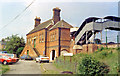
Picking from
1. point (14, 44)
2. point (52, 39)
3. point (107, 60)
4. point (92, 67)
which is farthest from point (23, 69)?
point (14, 44)

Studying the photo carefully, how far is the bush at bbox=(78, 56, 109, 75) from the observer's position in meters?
11.4

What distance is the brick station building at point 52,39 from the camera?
34219 millimetres

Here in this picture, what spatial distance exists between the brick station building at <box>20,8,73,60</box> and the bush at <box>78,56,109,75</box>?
2167 cm

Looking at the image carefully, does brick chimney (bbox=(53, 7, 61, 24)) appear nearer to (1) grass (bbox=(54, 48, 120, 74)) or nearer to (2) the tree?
(2) the tree

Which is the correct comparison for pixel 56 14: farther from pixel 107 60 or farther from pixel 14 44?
pixel 107 60

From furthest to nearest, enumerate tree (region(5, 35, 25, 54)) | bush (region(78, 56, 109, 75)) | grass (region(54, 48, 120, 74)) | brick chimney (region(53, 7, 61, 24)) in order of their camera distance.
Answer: tree (region(5, 35, 25, 54)) < brick chimney (region(53, 7, 61, 24)) < bush (region(78, 56, 109, 75)) < grass (region(54, 48, 120, 74))

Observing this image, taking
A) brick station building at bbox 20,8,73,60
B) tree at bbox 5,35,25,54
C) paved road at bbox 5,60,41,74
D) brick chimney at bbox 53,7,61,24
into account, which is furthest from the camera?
tree at bbox 5,35,25,54

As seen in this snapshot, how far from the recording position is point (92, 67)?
454 inches

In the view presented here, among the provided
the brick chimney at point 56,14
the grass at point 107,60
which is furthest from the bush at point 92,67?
the brick chimney at point 56,14

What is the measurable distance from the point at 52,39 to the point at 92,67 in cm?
2605

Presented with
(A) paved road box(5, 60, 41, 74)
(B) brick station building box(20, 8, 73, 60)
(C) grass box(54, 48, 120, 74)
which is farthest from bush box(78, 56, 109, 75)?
(B) brick station building box(20, 8, 73, 60)

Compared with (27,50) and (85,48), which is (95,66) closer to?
(85,48)

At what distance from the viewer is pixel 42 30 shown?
4069 centimetres

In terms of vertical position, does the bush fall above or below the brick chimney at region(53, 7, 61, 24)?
below
